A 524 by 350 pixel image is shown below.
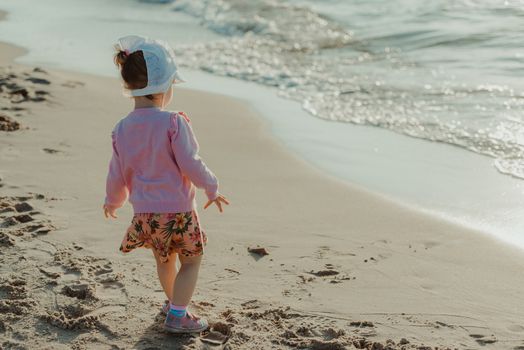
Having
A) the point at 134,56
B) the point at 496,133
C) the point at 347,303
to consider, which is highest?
the point at 134,56

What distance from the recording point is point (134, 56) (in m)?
3.27

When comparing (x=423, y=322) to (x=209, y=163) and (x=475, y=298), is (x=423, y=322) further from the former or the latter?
(x=209, y=163)

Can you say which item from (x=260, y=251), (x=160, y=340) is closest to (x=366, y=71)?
(x=260, y=251)

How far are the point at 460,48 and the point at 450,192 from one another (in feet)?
16.3

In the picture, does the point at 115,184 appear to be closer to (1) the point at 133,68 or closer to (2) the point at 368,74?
(1) the point at 133,68

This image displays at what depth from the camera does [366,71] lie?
9352mm

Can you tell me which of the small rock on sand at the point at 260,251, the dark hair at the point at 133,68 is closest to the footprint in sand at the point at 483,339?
the small rock on sand at the point at 260,251

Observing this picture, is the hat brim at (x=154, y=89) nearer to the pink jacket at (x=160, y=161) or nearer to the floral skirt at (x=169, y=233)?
the pink jacket at (x=160, y=161)

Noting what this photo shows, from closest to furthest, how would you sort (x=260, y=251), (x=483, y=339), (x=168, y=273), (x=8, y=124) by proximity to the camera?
(x=483, y=339), (x=168, y=273), (x=260, y=251), (x=8, y=124)

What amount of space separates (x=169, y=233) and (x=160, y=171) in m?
0.26

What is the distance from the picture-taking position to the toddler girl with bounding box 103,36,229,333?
129 inches

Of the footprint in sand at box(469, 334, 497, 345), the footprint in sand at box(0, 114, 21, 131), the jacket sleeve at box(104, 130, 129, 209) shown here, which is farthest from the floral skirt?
the footprint in sand at box(0, 114, 21, 131)

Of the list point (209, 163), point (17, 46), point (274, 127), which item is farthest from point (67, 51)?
point (209, 163)

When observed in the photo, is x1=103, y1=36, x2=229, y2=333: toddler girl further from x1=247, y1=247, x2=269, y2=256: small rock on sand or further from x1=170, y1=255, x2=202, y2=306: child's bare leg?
x1=247, y1=247, x2=269, y2=256: small rock on sand
